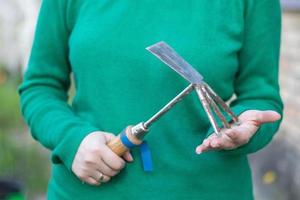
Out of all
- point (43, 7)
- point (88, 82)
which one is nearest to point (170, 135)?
point (88, 82)

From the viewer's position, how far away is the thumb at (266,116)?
4.97 ft

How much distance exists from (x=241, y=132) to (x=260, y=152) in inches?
98.8

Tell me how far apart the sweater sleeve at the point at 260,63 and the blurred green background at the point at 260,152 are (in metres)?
1.87

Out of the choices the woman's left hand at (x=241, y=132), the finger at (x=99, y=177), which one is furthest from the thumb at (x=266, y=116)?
the finger at (x=99, y=177)

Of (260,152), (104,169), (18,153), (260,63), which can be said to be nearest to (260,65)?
(260,63)

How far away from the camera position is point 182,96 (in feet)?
4.84

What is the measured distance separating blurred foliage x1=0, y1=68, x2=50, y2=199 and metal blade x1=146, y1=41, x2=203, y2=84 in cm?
261

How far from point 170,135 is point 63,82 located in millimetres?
338

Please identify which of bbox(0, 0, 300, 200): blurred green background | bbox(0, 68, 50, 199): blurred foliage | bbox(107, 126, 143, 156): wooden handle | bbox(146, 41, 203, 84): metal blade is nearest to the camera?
bbox(146, 41, 203, 84): metal blade

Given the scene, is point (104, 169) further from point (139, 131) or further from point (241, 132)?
point (241, 132)

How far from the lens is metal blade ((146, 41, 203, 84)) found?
1448mm

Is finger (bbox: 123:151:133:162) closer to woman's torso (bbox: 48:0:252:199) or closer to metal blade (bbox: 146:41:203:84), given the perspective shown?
woman's torso (bbox: 48:0:252:199)

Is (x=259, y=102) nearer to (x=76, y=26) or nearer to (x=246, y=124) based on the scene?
(x=246, y=124)

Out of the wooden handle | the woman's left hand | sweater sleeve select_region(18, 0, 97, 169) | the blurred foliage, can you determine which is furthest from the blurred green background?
the woman's left hand
